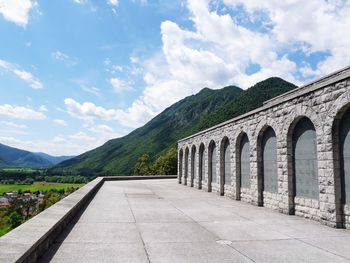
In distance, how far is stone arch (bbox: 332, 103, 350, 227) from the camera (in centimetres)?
835

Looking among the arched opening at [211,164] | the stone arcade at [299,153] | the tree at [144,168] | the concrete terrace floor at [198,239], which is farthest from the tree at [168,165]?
the concrete terrace floor at [198,239]

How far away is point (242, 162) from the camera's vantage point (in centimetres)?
1514

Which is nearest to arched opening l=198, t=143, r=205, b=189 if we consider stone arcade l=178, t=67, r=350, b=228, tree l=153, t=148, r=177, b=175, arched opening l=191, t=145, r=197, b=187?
arched opening l=191, t=145, r=197, b=187

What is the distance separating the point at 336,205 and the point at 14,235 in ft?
25.9

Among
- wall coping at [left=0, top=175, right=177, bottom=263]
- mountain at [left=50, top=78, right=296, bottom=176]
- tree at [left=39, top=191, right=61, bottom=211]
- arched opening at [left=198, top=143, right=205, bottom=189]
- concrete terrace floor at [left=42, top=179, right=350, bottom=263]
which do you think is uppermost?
Result: mountain at [left=50, top=78, right=296, bottom=176]

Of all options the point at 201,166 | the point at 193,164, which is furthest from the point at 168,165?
the point at 201,166

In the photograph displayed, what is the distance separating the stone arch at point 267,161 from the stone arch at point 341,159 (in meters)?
3.37

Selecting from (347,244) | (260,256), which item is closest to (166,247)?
(260,256)

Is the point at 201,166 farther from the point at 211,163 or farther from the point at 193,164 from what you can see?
the point at 211,163

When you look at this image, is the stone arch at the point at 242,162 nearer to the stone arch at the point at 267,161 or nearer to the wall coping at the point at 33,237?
the stone arch at the point at 267,161

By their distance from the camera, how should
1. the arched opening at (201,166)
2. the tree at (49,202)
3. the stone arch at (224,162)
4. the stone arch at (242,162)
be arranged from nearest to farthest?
the stone arch at (242,162) < the stone arch at (224,162) < the arched opening at (201,166) < the tree at (49,202)

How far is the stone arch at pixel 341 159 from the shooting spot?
8.35 meters

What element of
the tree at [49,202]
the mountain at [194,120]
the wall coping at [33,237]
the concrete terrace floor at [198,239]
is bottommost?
the tree at [49,202]

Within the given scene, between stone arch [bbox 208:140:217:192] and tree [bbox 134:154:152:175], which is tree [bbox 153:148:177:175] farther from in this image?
stone arch [bbox 208:140:217:192]
